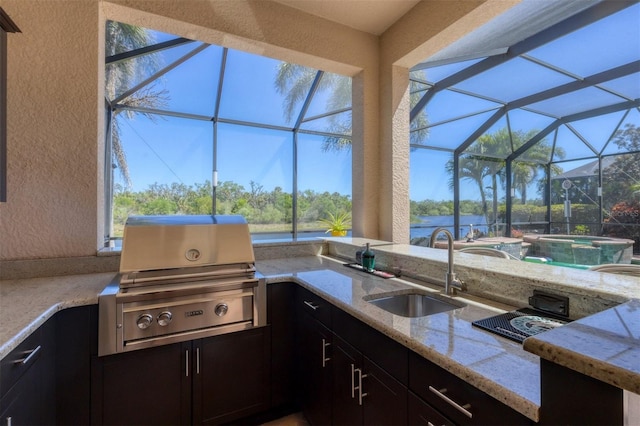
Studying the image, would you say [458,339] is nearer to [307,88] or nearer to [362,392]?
[362,392]

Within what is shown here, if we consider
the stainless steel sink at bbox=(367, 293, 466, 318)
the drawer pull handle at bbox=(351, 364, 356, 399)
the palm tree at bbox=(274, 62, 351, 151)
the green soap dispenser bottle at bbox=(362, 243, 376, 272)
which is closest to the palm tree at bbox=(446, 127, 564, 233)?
the palm tree at bbox=(274, 62, 351, 151)

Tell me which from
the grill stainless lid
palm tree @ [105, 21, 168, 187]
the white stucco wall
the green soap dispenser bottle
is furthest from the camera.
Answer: palm tree @ [105, 21, 168, 187]

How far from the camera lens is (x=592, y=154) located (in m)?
6.53

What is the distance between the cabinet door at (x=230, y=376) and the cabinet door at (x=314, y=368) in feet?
0.71

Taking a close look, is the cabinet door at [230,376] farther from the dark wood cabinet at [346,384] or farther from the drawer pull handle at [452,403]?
the drawer pull handle at [452,403]

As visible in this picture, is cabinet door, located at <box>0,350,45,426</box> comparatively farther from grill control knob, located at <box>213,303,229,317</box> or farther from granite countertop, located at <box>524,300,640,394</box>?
granite countertop, located at <box>524,300,640,394</box>

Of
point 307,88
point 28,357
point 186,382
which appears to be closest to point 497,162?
point 307,88

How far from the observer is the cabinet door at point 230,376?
5.19ft

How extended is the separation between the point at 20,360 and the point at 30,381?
6.1 inches

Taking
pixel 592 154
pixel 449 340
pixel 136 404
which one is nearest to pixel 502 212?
pixel 592 154

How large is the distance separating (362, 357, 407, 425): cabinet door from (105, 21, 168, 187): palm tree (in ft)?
11.7

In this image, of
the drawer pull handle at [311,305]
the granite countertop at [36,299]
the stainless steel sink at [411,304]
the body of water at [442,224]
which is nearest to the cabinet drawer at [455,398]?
the stainless steel sink at [411,304]

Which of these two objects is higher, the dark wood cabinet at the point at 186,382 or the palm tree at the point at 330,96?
the palm tree at the point at 330,96

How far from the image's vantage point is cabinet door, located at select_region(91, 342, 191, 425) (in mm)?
1401
